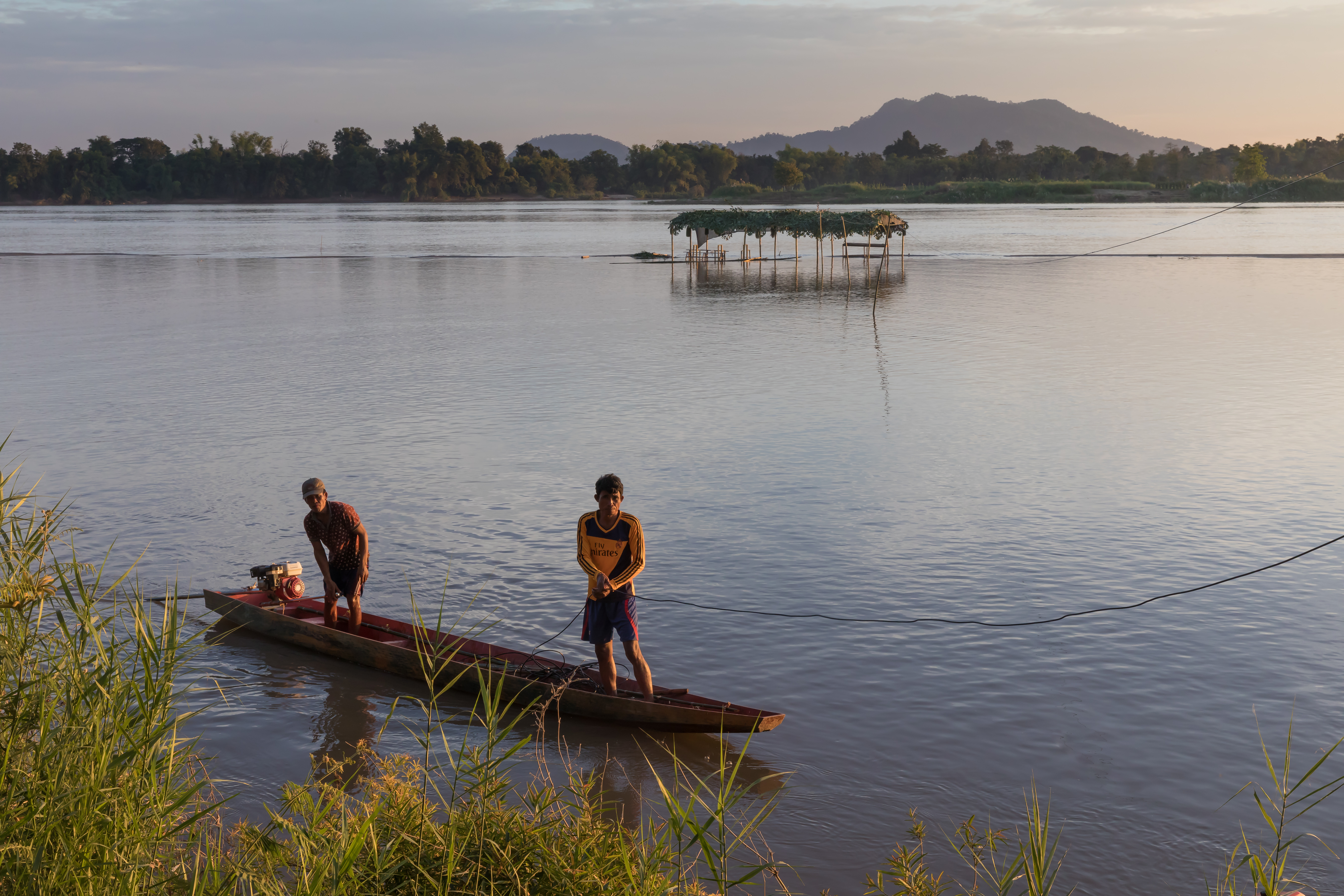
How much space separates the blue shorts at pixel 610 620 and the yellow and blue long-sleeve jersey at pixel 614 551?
71 millimetres

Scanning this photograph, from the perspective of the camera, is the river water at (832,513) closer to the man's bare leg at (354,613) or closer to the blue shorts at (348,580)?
the man's bare leg at (354,613)

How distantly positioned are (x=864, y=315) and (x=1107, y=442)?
1744cm

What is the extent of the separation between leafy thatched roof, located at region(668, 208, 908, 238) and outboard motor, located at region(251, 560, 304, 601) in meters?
39.5

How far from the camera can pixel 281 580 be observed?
978cm

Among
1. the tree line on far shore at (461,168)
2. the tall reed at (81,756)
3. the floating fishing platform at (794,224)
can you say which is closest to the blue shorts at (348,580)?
the tall reed at (81,756)

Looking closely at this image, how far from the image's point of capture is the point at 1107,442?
1623 centimetres

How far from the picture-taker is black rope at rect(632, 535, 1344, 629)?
963cm

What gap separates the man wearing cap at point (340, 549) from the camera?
8.84m

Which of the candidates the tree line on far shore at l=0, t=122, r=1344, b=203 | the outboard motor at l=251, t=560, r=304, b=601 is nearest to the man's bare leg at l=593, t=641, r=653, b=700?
the outboard motor at l=251, t=560, r=304, b=601

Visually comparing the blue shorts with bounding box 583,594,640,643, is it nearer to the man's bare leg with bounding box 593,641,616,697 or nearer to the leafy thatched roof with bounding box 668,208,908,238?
the man's bare leg with bounding box 593,641,616,697

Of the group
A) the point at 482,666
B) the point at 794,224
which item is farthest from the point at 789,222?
the point at 482,666

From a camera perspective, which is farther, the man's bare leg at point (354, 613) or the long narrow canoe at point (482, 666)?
the man's bare leg at point (354, 613)

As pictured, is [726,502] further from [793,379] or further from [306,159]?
[306,159]

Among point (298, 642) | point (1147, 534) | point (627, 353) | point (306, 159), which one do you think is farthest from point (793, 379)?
point (306, 159)
